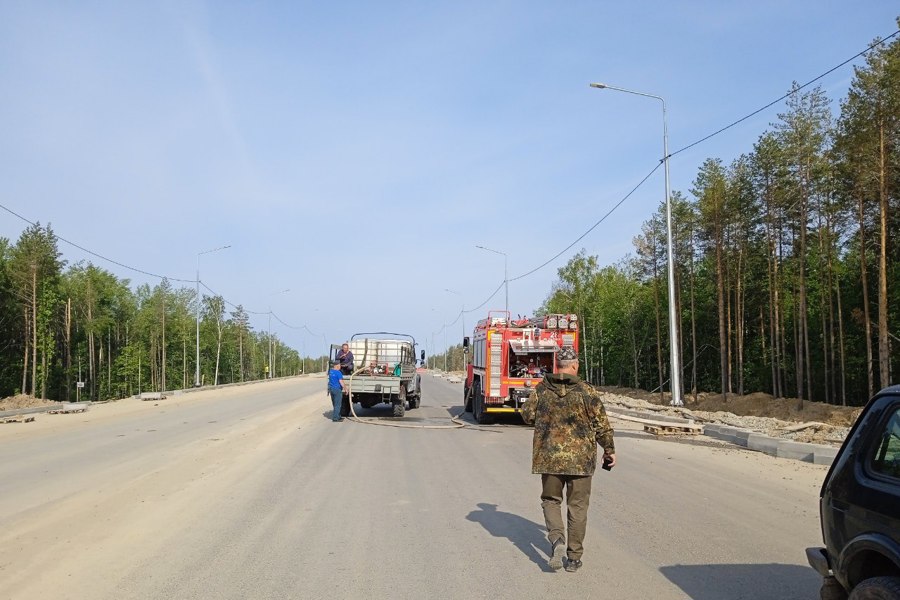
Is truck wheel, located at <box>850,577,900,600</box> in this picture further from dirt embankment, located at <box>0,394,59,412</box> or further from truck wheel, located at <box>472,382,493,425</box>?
dirt embankment, located at <box>0,394,59,412</box>

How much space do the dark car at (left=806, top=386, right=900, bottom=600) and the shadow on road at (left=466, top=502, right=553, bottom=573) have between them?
244cm

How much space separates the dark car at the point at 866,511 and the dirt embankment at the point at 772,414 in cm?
1169

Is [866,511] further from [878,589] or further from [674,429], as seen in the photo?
[674,429]

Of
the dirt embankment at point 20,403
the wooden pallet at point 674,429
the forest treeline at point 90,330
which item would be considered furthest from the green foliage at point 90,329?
the wooden pallet at point 674,429

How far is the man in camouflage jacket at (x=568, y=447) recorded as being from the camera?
569cm

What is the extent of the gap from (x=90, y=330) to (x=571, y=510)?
240ft

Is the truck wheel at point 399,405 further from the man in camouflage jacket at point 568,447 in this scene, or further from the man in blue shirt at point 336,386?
the man in camouflage jacket at point 568,447

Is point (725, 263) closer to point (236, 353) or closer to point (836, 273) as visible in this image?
point (836, 273)

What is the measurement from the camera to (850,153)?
23.5 meters

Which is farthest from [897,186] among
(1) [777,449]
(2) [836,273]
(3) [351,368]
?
(3) [351,368]

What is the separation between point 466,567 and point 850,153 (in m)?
23.5

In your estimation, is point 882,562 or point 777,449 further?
point 777,449

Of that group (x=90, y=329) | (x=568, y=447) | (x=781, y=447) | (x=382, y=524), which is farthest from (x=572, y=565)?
(x=90, y=329)

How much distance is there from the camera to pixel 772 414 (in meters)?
29.6
